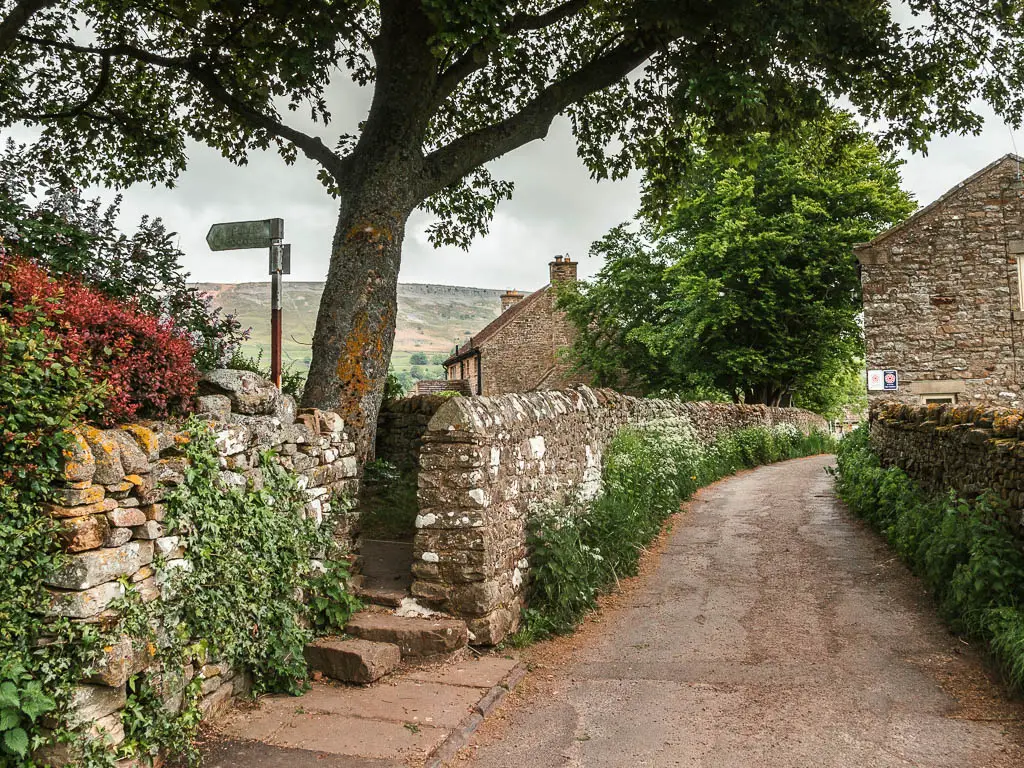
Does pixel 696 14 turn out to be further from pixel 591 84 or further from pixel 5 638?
pixel 5 638

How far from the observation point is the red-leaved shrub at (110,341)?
346 centimetres

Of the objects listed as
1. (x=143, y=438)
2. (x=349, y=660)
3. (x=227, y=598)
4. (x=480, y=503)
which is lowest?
(x=349, y=660)

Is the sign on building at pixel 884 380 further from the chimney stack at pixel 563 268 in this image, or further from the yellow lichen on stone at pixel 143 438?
the chimney stack at pixel 563 268

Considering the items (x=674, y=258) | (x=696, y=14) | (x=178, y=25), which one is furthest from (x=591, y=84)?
(x=674, y=258)

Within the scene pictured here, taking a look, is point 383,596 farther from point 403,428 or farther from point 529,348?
point 529,348

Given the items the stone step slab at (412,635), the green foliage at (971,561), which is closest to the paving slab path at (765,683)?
the green foliage at (971,561)

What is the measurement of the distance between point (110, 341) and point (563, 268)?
2806 cm

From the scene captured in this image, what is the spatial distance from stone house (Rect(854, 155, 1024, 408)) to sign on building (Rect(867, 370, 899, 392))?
85 millimetres

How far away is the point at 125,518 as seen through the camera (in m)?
3.57

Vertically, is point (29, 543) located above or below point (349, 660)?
above

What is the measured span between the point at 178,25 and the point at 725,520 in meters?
10.4

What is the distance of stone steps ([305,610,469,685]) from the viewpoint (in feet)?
16.1

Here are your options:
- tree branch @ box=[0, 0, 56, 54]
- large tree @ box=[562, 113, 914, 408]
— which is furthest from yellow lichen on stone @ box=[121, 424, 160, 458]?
large tree @ box=[562, 113, 914, 408]

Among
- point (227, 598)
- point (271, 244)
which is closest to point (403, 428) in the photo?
point (271, 244)
